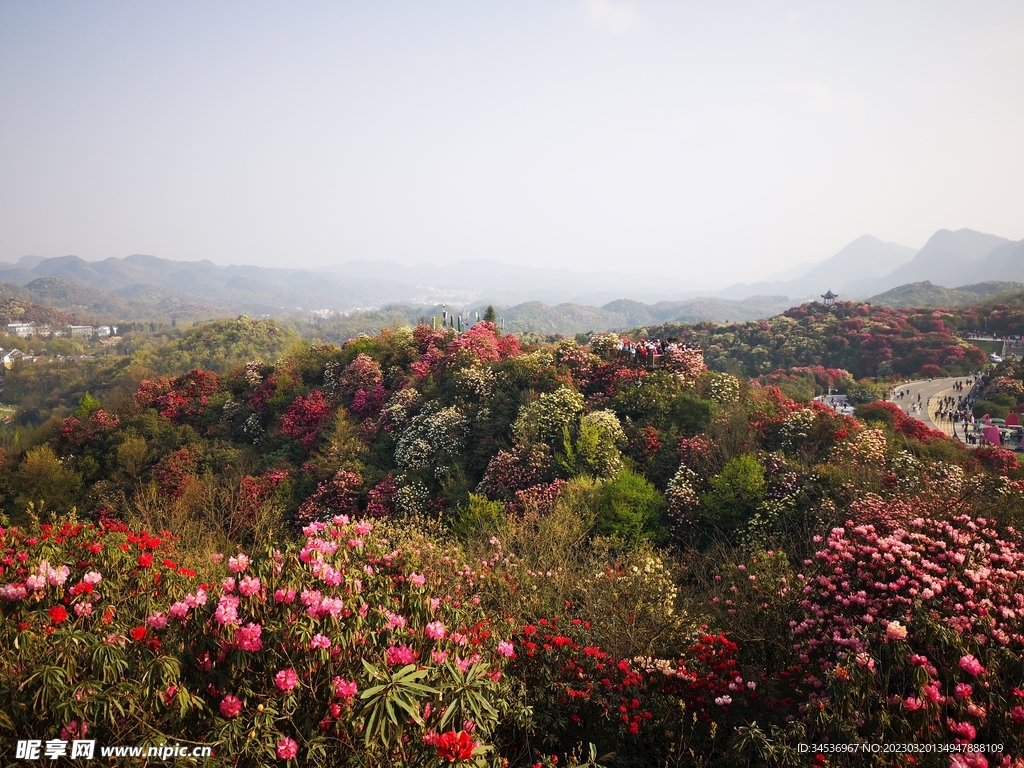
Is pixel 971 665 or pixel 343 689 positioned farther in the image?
pixel 971 665

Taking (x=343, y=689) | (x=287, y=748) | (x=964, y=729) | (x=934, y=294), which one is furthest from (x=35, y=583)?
(x=934, y=294)

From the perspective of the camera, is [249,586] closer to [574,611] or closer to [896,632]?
A: [896,632]

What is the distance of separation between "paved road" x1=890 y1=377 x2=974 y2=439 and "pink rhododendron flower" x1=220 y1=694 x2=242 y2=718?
27.8m

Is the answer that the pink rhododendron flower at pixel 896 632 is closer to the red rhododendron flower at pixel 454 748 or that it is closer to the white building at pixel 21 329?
the red rhododendron flower at pixel 454 748

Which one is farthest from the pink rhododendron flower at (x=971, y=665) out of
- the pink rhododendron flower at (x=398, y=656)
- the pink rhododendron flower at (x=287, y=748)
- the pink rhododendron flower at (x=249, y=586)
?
the pink rhododendron flower at (x=249, y=586)

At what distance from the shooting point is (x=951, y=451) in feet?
46.2

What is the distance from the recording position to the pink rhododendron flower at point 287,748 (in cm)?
295

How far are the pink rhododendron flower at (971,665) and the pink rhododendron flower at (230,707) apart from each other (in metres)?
4.66

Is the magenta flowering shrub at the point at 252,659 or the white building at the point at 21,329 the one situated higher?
the magenta flowering shrub at the point at 252,659

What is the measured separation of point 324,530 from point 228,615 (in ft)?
5.31

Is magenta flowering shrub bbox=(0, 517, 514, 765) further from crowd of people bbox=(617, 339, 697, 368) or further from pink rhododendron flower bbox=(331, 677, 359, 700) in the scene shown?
crowd of people bbox=(617, 339, 697, 368)

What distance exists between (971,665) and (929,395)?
33.3 meters

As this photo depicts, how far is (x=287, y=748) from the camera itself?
298cm

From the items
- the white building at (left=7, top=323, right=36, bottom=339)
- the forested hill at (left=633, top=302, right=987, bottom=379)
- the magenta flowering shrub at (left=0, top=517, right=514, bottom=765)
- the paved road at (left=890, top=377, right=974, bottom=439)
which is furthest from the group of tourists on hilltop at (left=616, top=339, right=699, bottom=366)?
the white building at (left=7, top=323, right=36, bottom=339)
